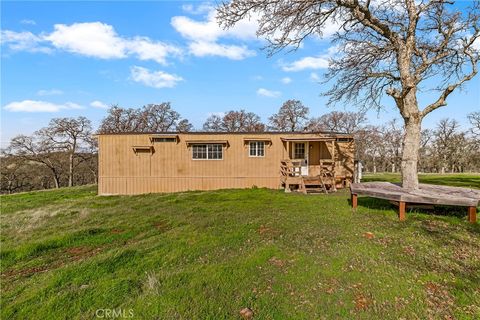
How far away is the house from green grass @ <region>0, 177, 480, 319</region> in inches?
259

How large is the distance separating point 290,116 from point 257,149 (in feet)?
61.8

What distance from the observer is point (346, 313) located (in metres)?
2.97

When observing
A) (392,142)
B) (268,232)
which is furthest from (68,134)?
(392,142)

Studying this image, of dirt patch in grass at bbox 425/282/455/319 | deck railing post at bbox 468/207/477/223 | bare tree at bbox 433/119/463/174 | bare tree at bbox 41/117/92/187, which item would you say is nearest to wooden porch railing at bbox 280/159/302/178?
deck railing post at bbox 468/207/477/223

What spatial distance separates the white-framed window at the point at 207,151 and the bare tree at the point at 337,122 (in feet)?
64.5

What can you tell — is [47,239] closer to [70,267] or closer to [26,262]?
[26,262]

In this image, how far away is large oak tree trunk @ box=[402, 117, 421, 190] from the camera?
7.28m

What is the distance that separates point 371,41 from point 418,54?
1.44 m

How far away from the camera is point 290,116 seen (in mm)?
31578

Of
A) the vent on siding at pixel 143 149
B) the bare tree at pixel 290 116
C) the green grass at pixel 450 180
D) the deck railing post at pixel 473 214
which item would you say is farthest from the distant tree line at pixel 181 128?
the deck railing post at pixel 473 214

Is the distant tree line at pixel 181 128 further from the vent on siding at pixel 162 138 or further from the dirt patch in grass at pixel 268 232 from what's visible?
the dirt patch in grass at pixel 268 232

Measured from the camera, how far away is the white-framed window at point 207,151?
14.0 metres

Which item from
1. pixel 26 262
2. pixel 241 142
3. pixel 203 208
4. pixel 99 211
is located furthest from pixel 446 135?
pixel 26 262

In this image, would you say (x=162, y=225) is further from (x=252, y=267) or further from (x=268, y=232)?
(x=252, y=267)
